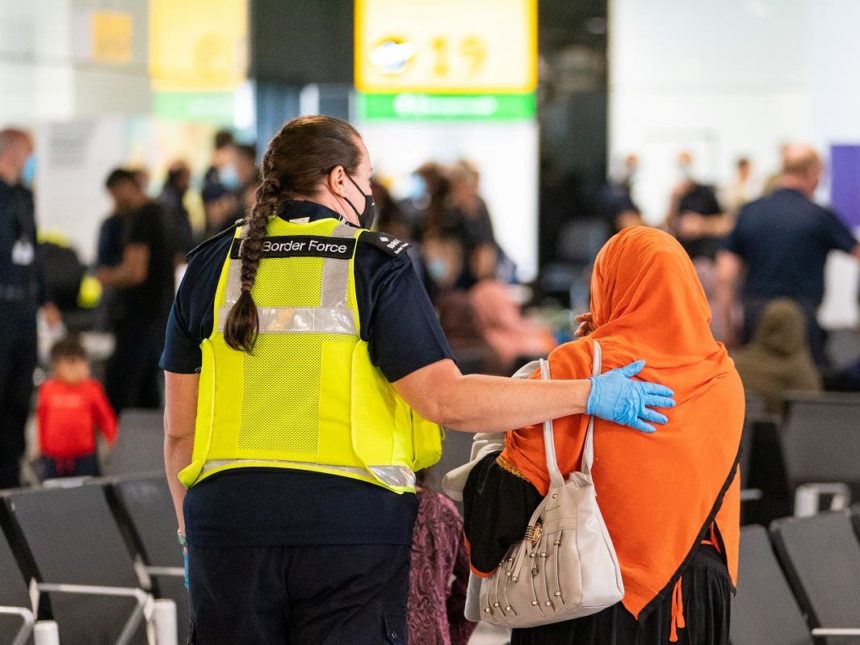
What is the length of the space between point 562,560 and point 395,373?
0.41 meters

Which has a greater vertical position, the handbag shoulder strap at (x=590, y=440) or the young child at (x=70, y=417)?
the handbag shoulder strap at (x=590, y=440)

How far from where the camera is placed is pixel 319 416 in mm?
2426

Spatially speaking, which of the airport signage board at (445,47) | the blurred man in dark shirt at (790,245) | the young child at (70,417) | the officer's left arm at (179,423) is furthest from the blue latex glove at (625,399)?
the airport signage board at (445,47)

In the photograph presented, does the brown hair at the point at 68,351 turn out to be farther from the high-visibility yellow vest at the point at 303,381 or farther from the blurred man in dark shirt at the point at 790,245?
the high-visibility yellow vest at the point at 303,381

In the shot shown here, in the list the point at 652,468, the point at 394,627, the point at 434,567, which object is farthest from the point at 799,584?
the point at 394,627

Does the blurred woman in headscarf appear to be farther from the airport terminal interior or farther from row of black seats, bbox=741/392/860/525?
row of black seats, bbox=741/392/860/525

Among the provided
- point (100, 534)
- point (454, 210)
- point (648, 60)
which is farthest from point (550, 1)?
point (100, 534)

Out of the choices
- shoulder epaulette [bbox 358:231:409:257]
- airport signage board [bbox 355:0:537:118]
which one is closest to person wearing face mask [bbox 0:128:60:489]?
airport signage board [bbox 355:0:537:118]

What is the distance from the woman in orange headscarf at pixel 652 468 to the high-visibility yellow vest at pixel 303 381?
0.22 meters

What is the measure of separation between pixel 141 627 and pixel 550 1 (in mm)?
10783

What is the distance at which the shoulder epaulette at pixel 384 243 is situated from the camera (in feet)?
8.07

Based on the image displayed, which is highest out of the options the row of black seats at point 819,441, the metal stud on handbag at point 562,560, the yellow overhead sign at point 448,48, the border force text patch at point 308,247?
the yellow overhead sign at point 448,48

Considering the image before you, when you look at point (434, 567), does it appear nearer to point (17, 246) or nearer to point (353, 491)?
point (353, 491)

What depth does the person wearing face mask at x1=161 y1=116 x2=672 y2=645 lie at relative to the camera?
2418mm
